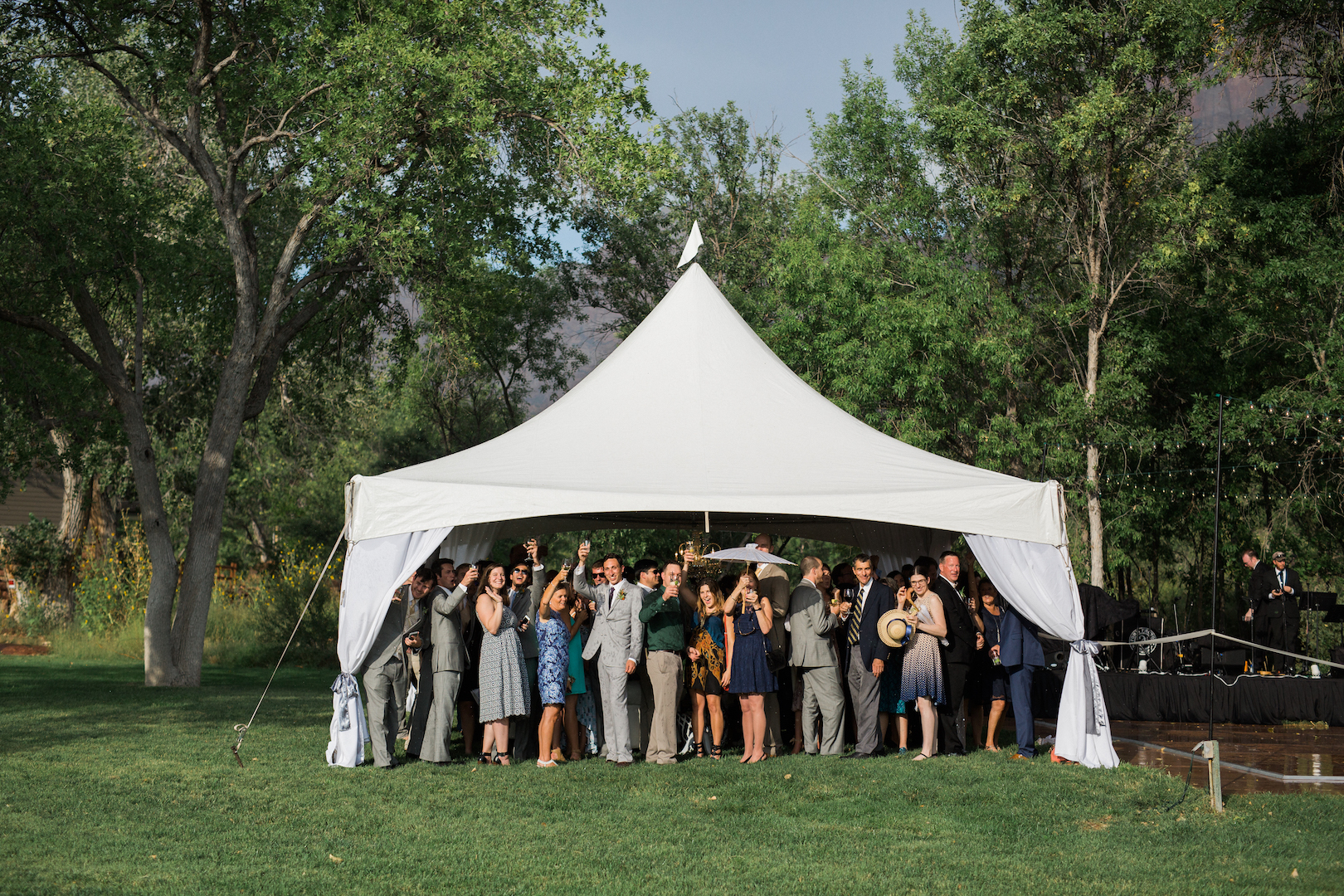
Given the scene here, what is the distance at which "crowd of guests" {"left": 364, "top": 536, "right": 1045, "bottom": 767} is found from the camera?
870 centimetres

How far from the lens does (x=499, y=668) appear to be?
28.3 ft

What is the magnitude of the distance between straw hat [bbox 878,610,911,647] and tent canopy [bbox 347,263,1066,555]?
0.75m

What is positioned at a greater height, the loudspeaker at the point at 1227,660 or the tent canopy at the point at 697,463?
the tent canopy at the point at 697,463

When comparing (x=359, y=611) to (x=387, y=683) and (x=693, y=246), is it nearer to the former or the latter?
(x=387, y=683)

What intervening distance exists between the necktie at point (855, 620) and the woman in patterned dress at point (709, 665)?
99 cm

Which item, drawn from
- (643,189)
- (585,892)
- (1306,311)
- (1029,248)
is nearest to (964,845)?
(585,892)

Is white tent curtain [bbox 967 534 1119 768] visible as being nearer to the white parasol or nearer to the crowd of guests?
the crowd of guests

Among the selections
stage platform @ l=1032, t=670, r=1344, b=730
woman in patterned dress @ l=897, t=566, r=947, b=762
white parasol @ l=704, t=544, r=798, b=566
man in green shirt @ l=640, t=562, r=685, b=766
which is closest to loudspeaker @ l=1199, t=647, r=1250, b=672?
stage platform @ l=1032, t=670, r=1344, b=730

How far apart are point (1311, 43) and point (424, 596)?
48.2 ft

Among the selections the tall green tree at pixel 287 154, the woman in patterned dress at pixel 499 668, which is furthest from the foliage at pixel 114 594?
the woman in patterned dress at pixel 499 668

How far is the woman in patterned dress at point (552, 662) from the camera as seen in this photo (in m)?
8.70

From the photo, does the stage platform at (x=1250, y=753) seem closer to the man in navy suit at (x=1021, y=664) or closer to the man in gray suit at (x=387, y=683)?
the man in navy suit at (x=1021, y=664)

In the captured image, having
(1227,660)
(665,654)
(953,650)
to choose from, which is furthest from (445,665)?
(1227,660)

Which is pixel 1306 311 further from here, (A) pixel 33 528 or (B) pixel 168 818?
(A) pixel 33 528
